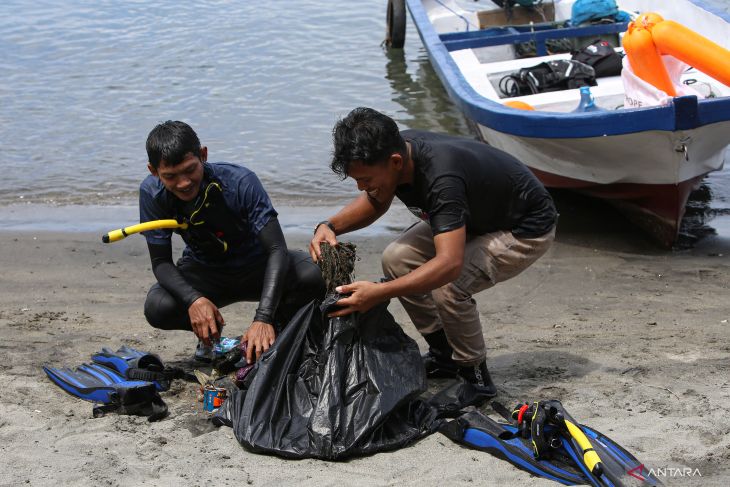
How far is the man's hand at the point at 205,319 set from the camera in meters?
4.20

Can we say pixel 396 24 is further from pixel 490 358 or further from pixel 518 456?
pixel 518 456

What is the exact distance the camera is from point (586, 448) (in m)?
3.34

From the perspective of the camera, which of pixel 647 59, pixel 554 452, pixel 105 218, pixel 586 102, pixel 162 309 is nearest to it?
pixel 554 452

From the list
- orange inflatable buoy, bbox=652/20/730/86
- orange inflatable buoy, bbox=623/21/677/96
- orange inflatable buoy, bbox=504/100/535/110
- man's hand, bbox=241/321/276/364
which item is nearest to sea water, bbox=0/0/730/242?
orange inflatable buoy, bbox=504/100/535/110

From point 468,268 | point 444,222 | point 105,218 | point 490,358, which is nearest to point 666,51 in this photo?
point 490,358

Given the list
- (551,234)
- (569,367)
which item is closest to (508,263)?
(551,234)

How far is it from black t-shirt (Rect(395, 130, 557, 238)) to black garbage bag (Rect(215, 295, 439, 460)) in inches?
20.7

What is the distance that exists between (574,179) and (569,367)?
316cm

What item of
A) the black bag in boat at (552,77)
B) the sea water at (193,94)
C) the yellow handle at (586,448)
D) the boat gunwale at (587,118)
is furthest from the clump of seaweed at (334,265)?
the black bag in boat at (552,77)

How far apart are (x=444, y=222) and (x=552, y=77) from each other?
513 cm

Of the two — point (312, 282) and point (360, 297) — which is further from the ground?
point (360, 297)

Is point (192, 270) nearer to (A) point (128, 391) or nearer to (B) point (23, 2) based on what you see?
(A) point (128, 391)

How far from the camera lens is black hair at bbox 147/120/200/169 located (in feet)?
13.7

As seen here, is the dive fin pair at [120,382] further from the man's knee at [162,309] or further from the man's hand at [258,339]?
the man's hand at [258,339]
